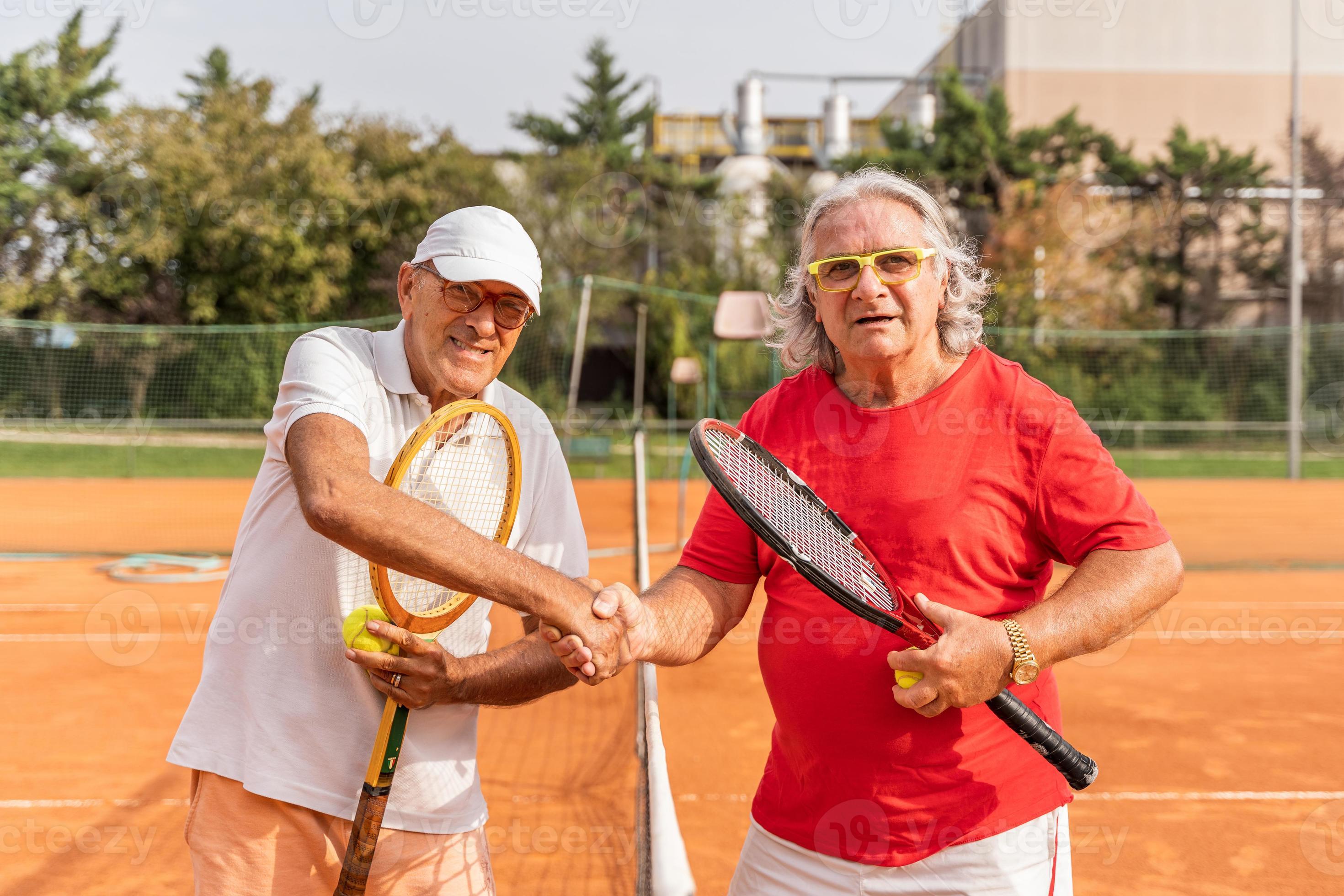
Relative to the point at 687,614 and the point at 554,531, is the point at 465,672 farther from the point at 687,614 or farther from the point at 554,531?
the point at 687,614

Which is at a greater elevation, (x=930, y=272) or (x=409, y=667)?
(x=930, y=272)

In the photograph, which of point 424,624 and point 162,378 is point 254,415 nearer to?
point 162,378

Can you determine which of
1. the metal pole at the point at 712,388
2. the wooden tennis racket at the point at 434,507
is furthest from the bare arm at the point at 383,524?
the metal pole at the point at 712,388

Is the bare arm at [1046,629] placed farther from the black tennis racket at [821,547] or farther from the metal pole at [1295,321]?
the metal pole at [1295,321]

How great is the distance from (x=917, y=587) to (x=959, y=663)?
23 cm

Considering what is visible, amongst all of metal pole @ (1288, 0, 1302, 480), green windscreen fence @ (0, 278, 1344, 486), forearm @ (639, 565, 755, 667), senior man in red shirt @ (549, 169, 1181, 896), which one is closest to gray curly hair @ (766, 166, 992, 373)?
senior man in red shirt @ (549, 169, 1181, 896)

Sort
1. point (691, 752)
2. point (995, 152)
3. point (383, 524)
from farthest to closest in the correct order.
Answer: point (995, 152), point (691, 752), point (383, 524)

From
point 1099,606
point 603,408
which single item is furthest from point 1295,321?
point 1099,606

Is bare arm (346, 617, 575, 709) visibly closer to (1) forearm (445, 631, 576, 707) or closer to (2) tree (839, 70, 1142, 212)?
(1) forearm (445, 631, 576, 707)

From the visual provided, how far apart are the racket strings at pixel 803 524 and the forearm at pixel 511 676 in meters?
0.62

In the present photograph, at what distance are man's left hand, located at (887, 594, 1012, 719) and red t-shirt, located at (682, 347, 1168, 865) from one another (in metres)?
0.12

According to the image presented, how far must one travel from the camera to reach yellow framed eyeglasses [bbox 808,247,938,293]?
238 cm

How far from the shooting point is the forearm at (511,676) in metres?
2.43

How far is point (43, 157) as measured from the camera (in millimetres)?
30312
